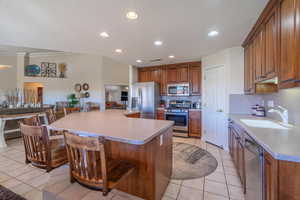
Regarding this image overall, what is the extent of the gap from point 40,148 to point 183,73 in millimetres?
4246

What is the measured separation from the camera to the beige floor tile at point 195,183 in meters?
2.05

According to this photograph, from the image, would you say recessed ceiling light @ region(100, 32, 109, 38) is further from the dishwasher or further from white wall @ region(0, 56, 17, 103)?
white wall @ region(0, 56, 17, 103)

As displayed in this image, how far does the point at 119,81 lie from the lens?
7.83 meters

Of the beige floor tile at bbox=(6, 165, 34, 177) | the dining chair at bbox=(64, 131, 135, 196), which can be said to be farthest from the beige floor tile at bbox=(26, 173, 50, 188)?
the dining chair at bbox=(64, 131, 135, 196)

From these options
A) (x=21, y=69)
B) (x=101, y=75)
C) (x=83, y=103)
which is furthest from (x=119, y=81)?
(x=21, y=69)

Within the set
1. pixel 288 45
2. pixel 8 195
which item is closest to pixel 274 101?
pixel 288 45

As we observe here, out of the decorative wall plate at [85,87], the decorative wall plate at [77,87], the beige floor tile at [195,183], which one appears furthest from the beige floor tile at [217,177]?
the decorative wall plate at [77,87]

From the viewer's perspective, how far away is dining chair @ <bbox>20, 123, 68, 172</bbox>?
1412 millimetres

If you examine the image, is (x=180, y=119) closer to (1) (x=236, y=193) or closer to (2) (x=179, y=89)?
(2) (x=179, y=89)

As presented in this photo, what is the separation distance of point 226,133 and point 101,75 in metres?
6.08

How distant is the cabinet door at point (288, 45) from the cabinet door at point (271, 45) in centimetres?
14

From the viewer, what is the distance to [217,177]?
2262 mm

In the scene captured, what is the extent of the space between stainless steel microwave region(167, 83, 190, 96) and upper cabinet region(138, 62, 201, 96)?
11 cm

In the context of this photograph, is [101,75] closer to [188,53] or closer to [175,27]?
[188,53]
